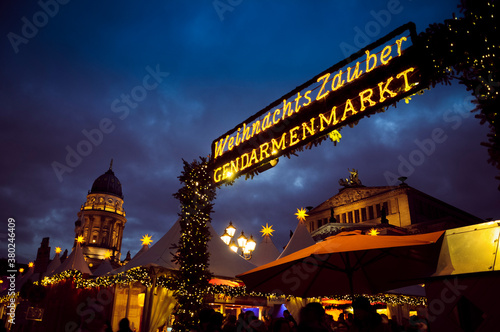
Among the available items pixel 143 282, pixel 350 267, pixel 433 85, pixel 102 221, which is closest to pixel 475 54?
pixel 433 85

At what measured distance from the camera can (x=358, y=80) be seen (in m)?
6.25

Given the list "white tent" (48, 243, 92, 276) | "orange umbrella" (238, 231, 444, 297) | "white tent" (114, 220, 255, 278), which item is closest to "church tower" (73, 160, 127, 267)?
"white tent" (48, 243, 92, 276)

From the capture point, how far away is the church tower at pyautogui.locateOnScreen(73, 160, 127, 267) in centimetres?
9169

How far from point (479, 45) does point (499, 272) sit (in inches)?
115

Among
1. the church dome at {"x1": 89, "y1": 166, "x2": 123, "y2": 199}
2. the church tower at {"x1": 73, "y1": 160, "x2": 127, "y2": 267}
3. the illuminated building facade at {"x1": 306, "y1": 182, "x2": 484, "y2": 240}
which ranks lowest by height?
the illuminated building facade at {"x1": 306, "y1": 182, "x2": 484, "y2": 240}

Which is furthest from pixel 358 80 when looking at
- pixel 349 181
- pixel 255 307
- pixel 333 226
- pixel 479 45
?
pixel 349 181

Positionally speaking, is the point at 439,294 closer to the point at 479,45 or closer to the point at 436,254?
the point at 436,254

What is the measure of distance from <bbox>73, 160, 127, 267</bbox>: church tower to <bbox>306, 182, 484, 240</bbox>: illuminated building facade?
65073 mm

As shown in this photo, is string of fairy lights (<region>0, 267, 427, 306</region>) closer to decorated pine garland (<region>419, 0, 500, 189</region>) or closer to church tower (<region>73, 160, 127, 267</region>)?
decorated pine garland (<region>419, 0, 500, 189</region>)

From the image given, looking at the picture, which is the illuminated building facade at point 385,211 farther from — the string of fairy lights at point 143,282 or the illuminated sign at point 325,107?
the illuminated sign at point 325,107

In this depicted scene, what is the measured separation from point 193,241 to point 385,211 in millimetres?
42085

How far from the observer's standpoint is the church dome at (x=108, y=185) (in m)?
101

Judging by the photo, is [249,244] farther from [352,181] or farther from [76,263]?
[352,181]

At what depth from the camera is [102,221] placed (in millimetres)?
96562
